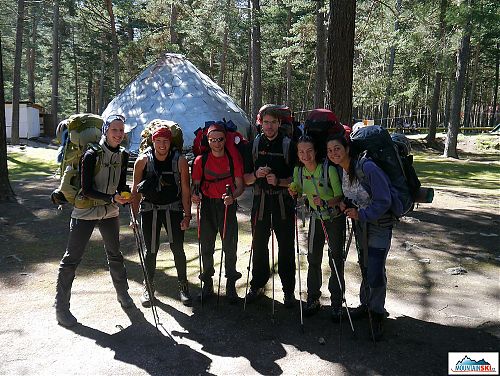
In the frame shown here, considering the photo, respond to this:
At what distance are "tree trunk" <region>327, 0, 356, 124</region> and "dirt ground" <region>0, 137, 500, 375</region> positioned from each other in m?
2.69

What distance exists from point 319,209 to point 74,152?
→ 252 centimetres

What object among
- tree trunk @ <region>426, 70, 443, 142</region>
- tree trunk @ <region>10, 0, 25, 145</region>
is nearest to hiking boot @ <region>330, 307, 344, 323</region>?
tree trunk @ <region>10, 0, 25, 145</region>

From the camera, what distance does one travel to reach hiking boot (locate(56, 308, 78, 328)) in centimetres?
432

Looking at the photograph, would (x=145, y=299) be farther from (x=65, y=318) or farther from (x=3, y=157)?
(x=3, y=157)

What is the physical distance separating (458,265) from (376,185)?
3.19 meters

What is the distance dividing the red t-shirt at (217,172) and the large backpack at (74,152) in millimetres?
1081

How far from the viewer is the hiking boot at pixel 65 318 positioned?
4320 millimetres

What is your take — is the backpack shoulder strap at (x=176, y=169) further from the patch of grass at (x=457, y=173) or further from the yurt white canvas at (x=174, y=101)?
the patch of grass at (x=457, y=173)

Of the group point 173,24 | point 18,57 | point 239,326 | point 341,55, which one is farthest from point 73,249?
point 173,24

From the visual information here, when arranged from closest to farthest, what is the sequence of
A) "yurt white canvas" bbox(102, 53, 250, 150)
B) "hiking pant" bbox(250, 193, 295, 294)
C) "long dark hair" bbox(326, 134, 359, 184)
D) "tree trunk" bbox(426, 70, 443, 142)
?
"long dark hair" bbox(326, 134, 359, 184), "hiking pant" bbox(250, 193, 295, 294), "yurt white canvas" bbox(102, 53, 250, 150), "tree trunk" bbox(426, 70, 443, 142)

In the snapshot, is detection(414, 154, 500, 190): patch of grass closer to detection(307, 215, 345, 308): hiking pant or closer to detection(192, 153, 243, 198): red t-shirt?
detection(307, 215, 345, 308): hiking pant

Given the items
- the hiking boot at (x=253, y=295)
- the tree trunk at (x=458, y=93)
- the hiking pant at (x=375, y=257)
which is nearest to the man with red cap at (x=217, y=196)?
the hiking boot at (x=253, y=295)

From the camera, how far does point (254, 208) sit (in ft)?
15.5

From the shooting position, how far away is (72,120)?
172 inches
